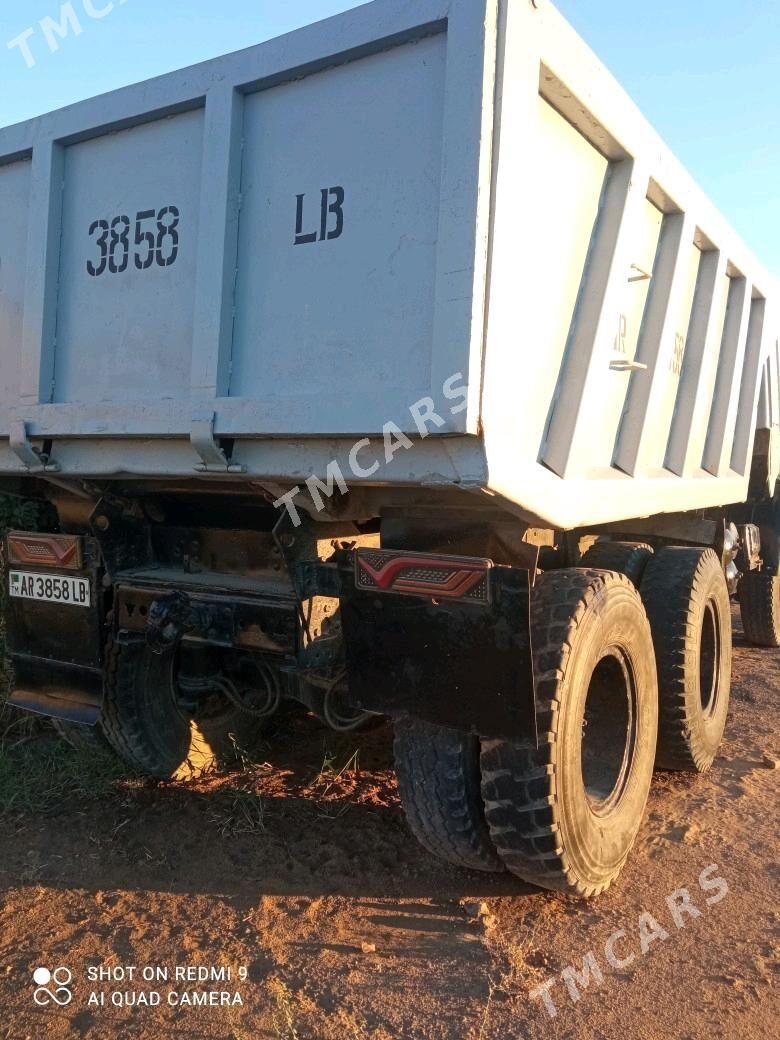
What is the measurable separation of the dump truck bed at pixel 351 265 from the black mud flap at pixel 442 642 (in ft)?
0.91

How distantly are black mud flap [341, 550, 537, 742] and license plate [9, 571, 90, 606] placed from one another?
1251 mm

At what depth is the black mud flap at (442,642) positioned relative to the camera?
2.35 m

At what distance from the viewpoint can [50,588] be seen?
130 inches

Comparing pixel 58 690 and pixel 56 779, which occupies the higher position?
pixel 58 690

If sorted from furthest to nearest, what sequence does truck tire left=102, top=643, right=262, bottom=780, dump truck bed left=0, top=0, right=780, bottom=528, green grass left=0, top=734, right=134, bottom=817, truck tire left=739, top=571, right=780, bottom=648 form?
1. truck tire left=739, top=571, right=780, bottom=648
2. green grass left=0, top=734, right=134, bottom=817
3. truck tire left=102, top=643, right=262, bottom=780
4. dump truck bed left=0, top=0, right=780, bottom=528

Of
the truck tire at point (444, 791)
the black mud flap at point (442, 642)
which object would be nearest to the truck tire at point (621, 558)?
the truck tire at point (444, 791)

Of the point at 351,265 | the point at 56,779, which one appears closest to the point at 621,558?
the point at 351,265

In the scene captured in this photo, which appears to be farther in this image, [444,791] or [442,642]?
[444,791]

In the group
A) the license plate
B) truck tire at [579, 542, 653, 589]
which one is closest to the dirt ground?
the license plate

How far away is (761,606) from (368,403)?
19.4 feet

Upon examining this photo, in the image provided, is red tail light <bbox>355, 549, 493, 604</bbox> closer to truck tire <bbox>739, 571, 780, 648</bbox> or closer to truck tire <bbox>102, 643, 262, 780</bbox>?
truck tire <bbox>102, 643, 262, 780</bbox>

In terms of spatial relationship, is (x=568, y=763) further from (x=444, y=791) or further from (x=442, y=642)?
(x=442, y=642)

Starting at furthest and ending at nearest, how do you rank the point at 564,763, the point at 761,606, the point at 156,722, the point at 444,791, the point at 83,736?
the point at 761,606
the point at 83,736
the point at 156,722
the point at 444,791
the point at 564,763

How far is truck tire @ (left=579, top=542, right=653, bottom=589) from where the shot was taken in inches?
154
